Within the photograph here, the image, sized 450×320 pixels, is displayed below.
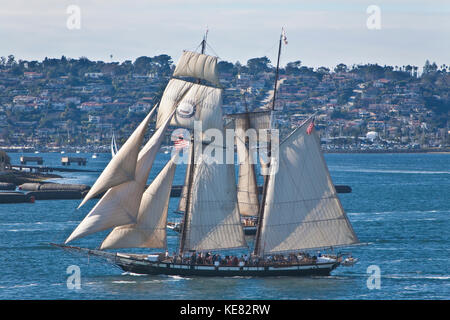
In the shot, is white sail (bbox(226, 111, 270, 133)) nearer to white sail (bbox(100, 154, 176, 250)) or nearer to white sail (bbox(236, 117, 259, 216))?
white sail (bbox(236, 117, 259, 216))

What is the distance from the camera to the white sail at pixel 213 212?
167 ft

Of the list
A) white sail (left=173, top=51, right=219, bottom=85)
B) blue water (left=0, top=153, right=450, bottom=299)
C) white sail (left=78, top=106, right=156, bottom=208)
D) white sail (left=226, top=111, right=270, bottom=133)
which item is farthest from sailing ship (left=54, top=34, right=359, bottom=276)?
white sail (left=226, top=111, right=270, bottom=133)

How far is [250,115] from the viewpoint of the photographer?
189ft

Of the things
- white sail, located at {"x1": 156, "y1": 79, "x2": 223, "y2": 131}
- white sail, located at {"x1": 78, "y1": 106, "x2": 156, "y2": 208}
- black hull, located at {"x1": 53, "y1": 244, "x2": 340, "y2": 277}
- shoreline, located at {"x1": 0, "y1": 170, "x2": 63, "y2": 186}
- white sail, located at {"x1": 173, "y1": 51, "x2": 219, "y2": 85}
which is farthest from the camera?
shoreline, located at {"x1": 0, "y1": 170, "x2": 63, "y2": 186}

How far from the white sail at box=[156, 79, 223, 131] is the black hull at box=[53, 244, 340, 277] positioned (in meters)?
8.01

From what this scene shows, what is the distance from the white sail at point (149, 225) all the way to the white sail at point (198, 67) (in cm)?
566

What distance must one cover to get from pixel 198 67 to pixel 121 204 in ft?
31.5

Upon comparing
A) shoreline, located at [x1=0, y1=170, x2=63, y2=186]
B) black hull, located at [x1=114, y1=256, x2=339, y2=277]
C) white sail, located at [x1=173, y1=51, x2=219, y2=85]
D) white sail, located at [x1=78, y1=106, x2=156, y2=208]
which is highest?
white sail, located at [x1=173, y1=51, x2=219, y2=85]

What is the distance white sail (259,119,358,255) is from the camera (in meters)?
51.0

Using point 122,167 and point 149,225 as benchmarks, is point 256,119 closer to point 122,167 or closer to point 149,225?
point 149,225

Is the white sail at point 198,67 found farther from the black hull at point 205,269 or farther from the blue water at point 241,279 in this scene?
the blue water at point 241,279

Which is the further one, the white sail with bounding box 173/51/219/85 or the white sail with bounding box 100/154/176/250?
the white sail with bounding box 173/51/219/85

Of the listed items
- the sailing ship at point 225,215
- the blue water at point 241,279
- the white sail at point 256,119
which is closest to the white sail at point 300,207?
the sailing ship at point 225,215

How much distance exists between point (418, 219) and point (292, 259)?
35.0 metres
